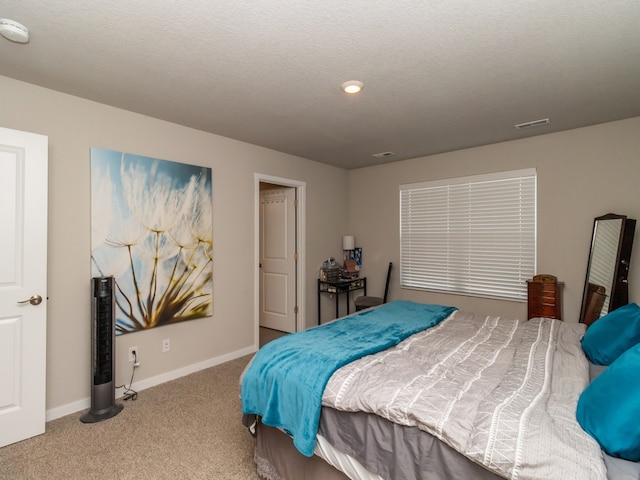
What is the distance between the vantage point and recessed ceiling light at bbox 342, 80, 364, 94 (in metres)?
2.42

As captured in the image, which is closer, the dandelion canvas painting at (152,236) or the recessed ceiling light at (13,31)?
the recessed ceiling light at (13,31)

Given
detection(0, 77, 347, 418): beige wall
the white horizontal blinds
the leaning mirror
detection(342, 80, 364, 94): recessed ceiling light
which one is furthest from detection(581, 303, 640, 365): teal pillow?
detection(0, 77, 347, 418): beige wall

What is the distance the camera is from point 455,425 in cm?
127

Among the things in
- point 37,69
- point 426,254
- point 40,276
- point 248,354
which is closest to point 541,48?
point 426,254

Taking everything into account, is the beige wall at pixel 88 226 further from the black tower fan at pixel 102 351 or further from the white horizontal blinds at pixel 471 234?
the white horizontal blinds at pixel 471 234

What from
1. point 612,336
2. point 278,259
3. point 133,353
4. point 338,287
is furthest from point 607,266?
point 133,353

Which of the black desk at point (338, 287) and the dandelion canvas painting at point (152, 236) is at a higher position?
the dandelion canvas painting at point (152, 236)

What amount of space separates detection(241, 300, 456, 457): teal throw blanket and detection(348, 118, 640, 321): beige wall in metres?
2.16

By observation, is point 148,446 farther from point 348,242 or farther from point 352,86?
point 348,242

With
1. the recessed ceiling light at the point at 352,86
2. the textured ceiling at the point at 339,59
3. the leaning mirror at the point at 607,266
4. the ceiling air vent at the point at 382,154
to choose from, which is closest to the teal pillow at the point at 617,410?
the textured ceiling at the point at 339,59

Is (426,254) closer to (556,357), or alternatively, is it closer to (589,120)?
(589,120)

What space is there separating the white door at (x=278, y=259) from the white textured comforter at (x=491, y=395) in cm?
267

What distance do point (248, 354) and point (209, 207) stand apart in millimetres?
1756

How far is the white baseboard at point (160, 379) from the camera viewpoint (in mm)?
2586
